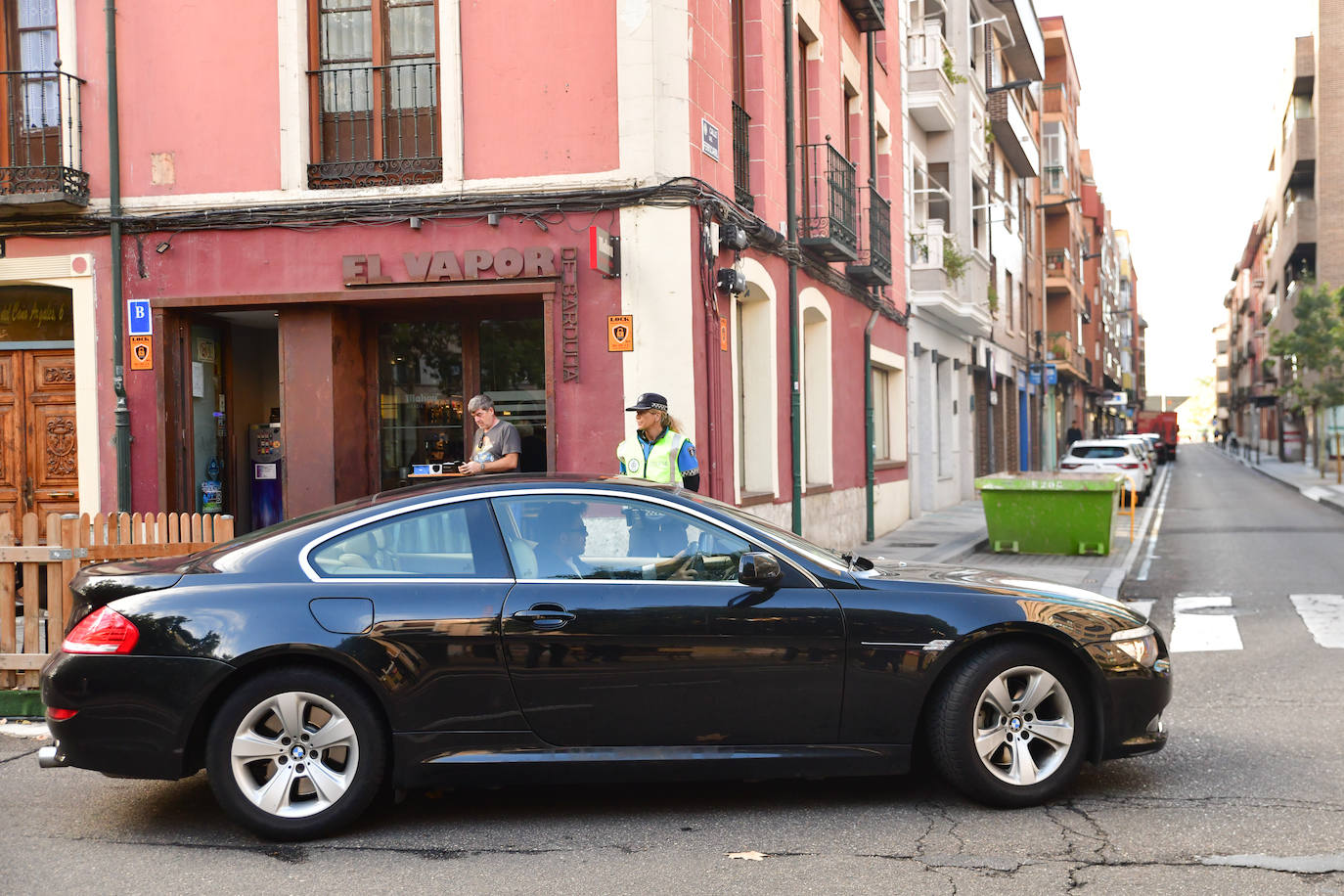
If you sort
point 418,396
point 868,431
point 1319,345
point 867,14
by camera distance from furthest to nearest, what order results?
point 1319,345, point 868,431, point 867,14, point 418,396

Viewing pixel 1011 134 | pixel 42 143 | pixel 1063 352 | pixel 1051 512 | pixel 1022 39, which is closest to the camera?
pixel 42 143

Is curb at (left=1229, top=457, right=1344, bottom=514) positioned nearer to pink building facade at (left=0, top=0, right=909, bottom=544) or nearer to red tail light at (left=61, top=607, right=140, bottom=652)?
pink building facade at (left=0, top=0, right=909, bottom=544)

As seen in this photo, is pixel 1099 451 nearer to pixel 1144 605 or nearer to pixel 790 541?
pixel 1144 605

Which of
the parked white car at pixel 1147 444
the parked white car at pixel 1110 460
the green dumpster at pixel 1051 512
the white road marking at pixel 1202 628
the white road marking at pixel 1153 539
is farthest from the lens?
the parked white car at pixel 1147 444

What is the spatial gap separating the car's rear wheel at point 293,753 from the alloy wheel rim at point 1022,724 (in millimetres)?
2334

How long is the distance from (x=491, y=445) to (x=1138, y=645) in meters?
6.12

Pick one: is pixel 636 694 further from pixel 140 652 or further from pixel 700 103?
pixel 700 103

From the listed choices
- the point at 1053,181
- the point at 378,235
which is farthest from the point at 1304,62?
the point at 378,235

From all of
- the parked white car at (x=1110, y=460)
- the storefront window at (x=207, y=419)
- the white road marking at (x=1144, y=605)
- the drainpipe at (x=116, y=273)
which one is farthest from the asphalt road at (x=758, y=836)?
the parked white car at (x=1110, y=460)

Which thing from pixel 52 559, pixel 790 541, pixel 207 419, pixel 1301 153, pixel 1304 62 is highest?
pixel 1304 62

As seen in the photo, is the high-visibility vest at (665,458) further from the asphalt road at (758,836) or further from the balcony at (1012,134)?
the balcony at (1012,134)

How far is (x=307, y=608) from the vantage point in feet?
15.2

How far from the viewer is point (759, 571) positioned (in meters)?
4.70

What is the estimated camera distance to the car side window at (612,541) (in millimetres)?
4809
